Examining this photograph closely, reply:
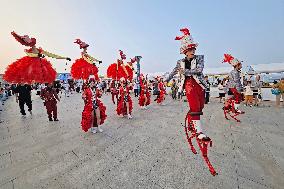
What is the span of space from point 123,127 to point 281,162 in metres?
4.47

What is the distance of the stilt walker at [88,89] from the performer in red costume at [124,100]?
2.42 m

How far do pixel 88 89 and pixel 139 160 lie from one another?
308 centimetres

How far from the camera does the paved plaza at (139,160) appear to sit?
10.2 ft

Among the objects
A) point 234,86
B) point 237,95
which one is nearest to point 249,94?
point 237,95

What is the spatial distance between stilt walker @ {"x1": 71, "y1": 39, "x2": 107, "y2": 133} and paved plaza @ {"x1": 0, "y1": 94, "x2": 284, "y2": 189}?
1.23 feet

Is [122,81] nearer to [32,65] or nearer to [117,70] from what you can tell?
[117,70]

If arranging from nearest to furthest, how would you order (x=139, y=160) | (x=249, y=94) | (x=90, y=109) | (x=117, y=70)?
(x=139, y=160)
(x=90, y=109)
(x=117, y=70)
(x=249, y=94)

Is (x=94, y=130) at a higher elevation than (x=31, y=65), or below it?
below

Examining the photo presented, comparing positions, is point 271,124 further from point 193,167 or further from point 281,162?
point 193,167

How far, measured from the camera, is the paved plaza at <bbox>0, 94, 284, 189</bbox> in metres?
3.11

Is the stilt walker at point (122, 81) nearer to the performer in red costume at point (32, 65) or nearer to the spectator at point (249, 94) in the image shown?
the performer in red costume at point (32, 65)

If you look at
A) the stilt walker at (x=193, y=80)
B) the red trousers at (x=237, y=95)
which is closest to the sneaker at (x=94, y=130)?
the stilt walker at (x=193, y=80)

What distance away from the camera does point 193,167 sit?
140 inches

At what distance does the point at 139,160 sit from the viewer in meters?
3.95
